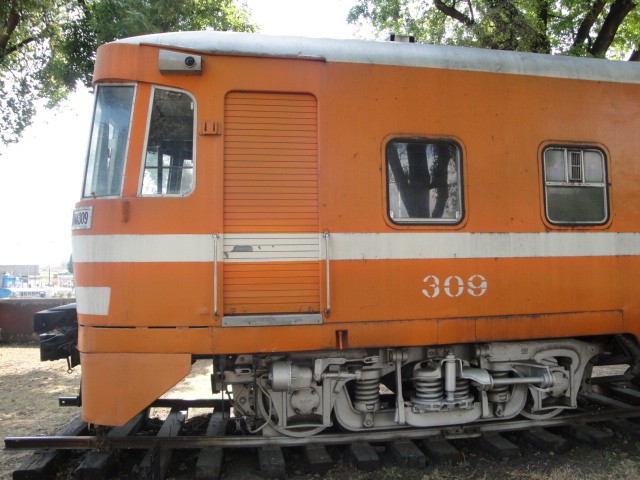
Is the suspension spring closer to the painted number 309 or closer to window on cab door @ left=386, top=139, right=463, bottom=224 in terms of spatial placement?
the painted number 309

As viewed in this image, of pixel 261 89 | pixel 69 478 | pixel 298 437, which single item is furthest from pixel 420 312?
pixel 69 478

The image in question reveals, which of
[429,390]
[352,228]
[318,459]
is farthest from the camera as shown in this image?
[429,390]

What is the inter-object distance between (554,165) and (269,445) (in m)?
3.66

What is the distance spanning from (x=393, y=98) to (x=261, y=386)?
2.75 metres

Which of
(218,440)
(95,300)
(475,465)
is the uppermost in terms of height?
(95,300)

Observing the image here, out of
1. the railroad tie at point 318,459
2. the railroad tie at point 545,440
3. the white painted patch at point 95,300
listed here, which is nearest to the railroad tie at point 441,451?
the railroad tie at point 545,440

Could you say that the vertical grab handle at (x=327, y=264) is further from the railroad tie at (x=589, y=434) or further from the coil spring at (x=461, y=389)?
the railroad tie at (x=589, y=434)

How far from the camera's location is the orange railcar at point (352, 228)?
407cm

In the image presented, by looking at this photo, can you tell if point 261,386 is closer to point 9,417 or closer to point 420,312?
point 420,312

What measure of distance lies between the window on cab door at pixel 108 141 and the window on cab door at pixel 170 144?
20cm

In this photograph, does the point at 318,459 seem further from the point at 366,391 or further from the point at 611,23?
the point at 611,23

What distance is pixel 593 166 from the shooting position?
484 centimetres

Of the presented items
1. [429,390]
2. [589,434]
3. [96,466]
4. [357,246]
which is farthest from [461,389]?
[96,466]

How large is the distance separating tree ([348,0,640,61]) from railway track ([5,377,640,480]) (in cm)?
822
